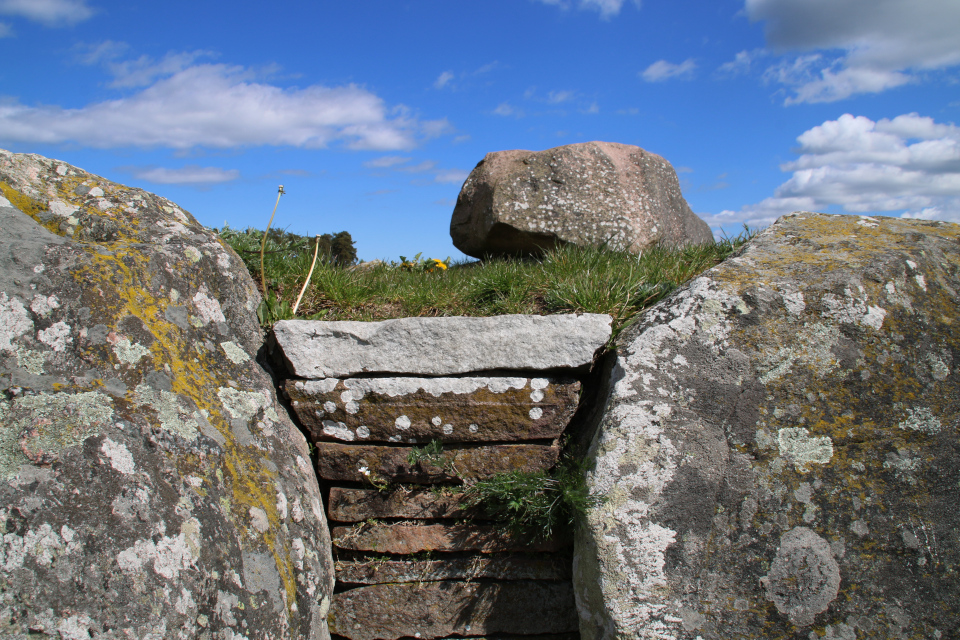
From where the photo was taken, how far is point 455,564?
3373 mm

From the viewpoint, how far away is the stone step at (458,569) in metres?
3.32

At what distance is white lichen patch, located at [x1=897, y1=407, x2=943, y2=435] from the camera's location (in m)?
2.91

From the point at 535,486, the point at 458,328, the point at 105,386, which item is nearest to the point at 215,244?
the point at 105,386

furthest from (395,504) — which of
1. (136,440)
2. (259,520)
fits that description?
(136,440)

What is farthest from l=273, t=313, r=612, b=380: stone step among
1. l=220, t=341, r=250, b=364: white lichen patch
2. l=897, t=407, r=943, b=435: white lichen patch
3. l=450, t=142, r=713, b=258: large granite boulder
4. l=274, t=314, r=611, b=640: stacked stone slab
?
l=450, t=142, r=713, b=258: large granite boulder

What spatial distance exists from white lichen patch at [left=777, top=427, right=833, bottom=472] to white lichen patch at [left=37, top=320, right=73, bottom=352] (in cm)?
330

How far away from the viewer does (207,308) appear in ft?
10.2

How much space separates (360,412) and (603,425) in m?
1.38

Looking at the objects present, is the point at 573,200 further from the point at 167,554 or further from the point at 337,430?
the point at 167,554

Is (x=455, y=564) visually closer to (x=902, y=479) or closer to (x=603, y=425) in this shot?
(x=603, y=425)

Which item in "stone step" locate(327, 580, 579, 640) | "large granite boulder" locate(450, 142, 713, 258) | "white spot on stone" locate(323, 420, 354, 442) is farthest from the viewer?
"large granite boulder" locate(450, 142, 713, 258)

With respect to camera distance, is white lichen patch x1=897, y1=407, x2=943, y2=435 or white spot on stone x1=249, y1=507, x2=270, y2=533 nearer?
white spot on stone x1=249, y1=507, x2=270, y2=533

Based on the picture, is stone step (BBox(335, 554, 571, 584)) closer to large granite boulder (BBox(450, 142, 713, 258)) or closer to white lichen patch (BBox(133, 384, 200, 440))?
white lichen patch (BBox(133, 384, 200, 440))

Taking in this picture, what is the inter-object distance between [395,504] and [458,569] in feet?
1.68
